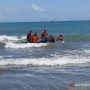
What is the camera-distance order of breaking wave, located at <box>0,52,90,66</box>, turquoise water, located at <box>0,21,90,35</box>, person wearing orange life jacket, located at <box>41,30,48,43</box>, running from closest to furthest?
breaking wave, located at <box>0,52,90,66</box>, person wearing orange life jacket, located at <box>41,30,48,43</box>, turquoise water, located at <box>0,21,90,35</box>

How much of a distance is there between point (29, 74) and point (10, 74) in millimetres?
757

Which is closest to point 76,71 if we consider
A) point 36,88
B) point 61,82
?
point 61,82

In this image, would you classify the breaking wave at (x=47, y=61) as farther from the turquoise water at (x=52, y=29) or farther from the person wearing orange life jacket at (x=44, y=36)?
the turquoise water at (x=52, y=29)

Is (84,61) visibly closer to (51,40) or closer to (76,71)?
(76,71)

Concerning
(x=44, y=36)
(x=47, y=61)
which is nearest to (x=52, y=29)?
(x=44, y=36)

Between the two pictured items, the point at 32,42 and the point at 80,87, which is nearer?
the point at 80,87

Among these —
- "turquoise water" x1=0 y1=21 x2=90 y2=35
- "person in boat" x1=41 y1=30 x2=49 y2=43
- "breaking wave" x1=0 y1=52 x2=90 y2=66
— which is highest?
"person in boat" x1=41 y1=30 x2=49 y2=43

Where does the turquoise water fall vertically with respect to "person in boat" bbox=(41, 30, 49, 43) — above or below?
below

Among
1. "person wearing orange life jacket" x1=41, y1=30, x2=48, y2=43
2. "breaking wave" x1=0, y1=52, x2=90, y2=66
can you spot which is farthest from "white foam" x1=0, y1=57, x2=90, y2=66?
"person wearing orange life jacket" x1=41, y1=30, x2=48, y2=43

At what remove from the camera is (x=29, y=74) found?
1420 centimetres

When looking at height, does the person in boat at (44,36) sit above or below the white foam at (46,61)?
above

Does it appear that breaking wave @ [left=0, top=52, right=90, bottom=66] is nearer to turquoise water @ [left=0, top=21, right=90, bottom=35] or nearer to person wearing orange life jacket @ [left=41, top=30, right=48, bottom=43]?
person wearing orange life jacket @ [left=41, top=30, right=48, bottom=43]

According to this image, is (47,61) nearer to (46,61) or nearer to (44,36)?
(46,61)

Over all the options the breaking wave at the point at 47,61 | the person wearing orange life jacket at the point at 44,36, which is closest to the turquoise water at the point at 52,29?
the person wearing orange life jacket at the point at 44,36
